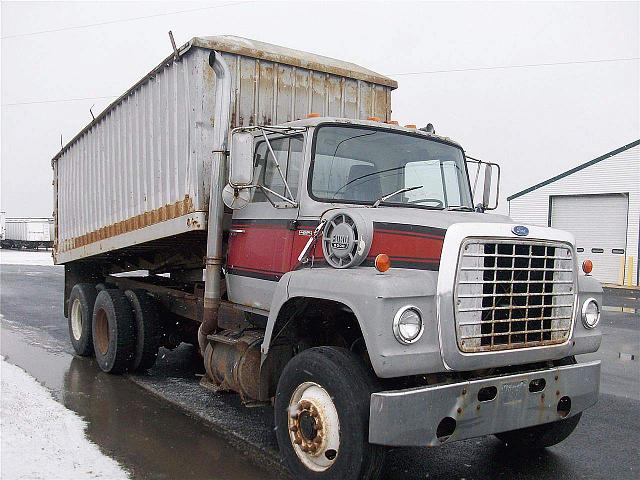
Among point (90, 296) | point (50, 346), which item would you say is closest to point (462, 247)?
point (90, 296)

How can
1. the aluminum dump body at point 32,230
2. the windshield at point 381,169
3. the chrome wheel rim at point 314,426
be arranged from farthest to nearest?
the aluminum dump body at point 32,230, the windshield at point 381,169, the chrome wheel rim at point 314,426

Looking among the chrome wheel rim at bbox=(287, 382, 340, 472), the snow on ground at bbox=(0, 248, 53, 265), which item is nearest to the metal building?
the snow on ground at bbox=(0, 248, 53, 265)

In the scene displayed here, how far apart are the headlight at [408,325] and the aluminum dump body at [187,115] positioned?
8.62 feet

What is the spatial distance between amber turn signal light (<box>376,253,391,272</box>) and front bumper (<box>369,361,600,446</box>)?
717mm

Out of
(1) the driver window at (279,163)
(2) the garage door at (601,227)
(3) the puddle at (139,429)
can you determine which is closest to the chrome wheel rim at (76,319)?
(3) the puddle at (139,429)

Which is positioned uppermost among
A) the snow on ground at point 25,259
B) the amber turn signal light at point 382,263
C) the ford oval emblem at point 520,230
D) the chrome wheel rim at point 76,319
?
the ford oval emblem at point 520,230

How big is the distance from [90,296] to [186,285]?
166 cm

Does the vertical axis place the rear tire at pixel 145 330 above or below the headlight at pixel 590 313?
below

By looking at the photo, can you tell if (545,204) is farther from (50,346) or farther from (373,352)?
(373,352)

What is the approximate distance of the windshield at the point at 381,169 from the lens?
4.88 metres

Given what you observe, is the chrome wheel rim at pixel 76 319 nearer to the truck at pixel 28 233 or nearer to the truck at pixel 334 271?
the truck at pixel 334 271

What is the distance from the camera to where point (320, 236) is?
15.0 ft

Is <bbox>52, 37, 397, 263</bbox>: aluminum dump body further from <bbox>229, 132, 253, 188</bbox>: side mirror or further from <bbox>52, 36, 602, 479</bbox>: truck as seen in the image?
<bbox>229, 132, 253, 188</bbox>: side mirror

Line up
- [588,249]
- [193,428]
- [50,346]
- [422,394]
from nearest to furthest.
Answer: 1. [422,394]
2. [193,428]
3. [50,346]
4. [588,249]
